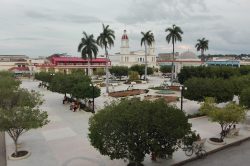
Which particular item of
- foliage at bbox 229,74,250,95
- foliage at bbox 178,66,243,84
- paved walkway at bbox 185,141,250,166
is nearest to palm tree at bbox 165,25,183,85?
foliage at bbox 178,66,243,84

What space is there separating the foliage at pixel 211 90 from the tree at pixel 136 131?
14903mm

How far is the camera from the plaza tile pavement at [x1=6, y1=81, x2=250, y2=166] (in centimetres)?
1593

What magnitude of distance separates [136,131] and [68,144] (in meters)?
8.12

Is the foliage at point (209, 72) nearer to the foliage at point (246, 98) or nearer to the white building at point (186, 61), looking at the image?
the foliage at point (246, 98)

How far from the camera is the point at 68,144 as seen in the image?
62.9 ft

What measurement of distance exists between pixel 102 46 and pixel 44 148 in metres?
30.2

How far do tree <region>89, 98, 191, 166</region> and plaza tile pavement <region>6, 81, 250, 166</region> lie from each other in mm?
2704

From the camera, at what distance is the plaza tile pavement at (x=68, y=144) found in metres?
15.9

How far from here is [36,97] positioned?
74.2 feet

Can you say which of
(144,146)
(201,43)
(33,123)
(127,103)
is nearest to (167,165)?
(144,146)

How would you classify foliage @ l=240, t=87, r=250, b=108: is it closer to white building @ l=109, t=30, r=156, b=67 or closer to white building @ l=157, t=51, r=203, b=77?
white building @ l=157, t=51, r=203, b=77

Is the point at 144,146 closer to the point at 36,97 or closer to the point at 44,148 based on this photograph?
the point at 44,148

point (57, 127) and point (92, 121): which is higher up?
point (92, 121)

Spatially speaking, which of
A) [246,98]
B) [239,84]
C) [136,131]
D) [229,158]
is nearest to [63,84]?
[246,98]
